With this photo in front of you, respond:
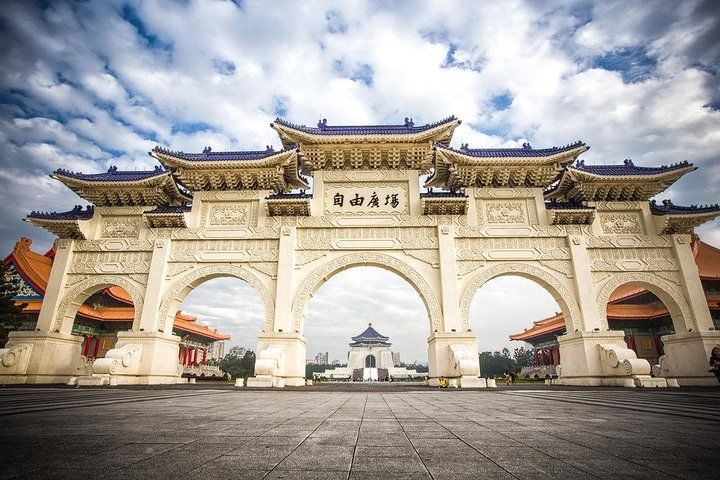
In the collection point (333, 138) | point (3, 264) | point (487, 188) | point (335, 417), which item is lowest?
point (335, 417)

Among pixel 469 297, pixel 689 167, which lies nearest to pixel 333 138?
pixel 469 297

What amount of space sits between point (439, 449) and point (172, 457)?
1.38 metres

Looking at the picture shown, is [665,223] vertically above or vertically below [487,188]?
below

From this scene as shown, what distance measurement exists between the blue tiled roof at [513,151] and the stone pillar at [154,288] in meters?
11.0

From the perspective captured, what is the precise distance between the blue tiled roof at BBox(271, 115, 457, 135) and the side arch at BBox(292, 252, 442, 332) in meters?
4.50

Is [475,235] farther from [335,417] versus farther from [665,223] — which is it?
[335,417]

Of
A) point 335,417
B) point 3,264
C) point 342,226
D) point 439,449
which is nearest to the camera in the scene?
point 439,449

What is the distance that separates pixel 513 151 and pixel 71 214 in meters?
16.9

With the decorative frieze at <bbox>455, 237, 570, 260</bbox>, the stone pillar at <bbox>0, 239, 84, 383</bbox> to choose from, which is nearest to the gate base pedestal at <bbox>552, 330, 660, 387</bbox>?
the decorative frieze at <bbox>455, 237, 570, 260</bbox>

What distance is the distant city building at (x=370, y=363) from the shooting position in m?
48.4

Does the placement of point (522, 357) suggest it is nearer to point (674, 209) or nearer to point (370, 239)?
point (674, 209)

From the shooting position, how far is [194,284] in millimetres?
13812

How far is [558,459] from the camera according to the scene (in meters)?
1.84

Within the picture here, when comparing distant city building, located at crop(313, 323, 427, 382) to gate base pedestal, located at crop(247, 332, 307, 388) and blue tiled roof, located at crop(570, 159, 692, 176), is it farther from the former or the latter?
blue tiled roof, located at crop(570, 159, 692, 176)
